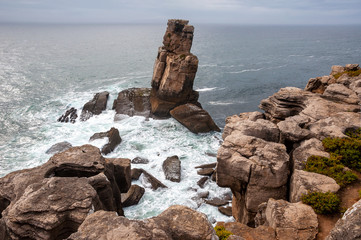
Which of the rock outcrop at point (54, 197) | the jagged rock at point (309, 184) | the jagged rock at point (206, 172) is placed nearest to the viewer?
the rock outcrop at point (54, 197)

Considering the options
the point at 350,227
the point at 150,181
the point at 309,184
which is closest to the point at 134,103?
the point at 150,181

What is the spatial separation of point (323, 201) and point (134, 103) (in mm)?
44476

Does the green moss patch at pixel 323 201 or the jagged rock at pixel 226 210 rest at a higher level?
the green moss patch at pixel 323 201

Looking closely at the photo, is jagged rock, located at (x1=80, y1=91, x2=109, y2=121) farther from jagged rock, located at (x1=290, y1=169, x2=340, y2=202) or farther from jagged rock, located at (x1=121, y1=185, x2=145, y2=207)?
jagged rock, located at (x1=290, y1=169, x2=340, y2=202)

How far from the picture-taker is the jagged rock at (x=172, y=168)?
3225 centimetres

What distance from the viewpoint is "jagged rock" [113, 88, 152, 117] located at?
5172 centimetres

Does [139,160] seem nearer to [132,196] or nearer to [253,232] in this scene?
[132,196]

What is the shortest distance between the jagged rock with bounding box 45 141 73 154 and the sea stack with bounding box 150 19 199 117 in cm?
1786

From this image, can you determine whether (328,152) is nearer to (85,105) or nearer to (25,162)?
(25,162)

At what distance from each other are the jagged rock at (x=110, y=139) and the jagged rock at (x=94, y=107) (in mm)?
10336

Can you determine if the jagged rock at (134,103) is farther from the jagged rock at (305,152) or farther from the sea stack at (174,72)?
the jagged rock at (305,152)

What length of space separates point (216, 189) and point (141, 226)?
2171 centimetres

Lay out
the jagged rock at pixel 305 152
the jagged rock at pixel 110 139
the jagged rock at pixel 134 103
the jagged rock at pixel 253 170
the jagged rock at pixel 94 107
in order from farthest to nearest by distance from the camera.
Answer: the jagged rock at pixel 134 103, the jagged rock at pixel 94 107, the jagged rock at pixel 110 139, the jagged rock at pixel 305 152, the jagged rock at pixel 253 170

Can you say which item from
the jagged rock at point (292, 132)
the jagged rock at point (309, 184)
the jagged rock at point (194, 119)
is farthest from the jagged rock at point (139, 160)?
the jagged rock at point (309, 184)
